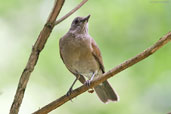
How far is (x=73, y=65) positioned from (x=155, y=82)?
133cm

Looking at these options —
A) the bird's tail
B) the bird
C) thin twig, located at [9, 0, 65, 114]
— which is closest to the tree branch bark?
thin twig, located at [9, 0, 65, 114]

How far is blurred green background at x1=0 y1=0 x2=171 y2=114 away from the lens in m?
5.20

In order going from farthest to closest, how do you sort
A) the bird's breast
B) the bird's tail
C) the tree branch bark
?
1. the bird's tail
2. the bird's breast
3. the tree branch bark

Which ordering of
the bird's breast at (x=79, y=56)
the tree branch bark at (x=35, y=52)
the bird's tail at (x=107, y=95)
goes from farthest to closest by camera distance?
the bird's tail at (x=107, y=95)
the bird's breast at (x=79, y=56)
the tree branch bark at (x=35, y=52)

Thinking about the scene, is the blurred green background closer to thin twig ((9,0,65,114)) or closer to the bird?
the bird

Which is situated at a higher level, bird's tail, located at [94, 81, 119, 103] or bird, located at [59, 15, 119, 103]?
bird, located at [59, 15, 119, 103]

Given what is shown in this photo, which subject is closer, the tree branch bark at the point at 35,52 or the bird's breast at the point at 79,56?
the tree branch bark at the point at 35,52

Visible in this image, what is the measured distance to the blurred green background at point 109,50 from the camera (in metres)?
5.20

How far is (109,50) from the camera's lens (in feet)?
18.9

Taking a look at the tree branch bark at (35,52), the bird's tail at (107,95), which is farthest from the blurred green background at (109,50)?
the tree branch bark at (35,52)

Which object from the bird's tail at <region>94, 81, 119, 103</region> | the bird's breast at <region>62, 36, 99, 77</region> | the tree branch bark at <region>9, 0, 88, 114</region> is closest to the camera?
the tree branch bark at <region>9, 0, 88, 114</region>

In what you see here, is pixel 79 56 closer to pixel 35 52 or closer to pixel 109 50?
pixel 109 50

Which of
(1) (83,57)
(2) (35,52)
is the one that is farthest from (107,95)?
(2) (35,52)

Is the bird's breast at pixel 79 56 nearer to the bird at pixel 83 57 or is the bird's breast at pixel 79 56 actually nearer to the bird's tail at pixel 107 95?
the bird at pixel 83 57
